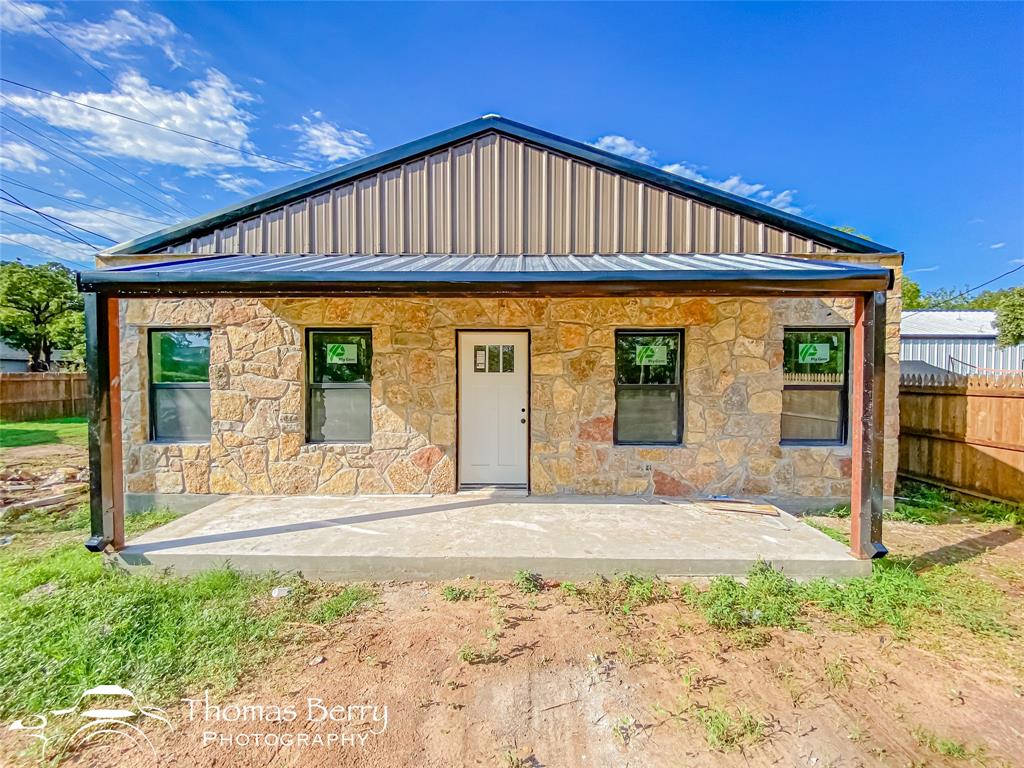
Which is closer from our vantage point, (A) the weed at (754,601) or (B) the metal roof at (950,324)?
(A) the weed at (754,601)

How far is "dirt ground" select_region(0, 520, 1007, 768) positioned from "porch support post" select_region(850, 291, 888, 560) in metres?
0.91

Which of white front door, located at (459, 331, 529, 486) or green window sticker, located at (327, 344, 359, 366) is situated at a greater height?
green window sticker, located at (327, 344, 359, 366)

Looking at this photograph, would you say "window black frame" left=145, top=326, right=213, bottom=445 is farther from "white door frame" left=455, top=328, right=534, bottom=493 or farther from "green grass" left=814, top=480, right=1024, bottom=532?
"green grass" left=814, top=480, right=1024, bottom=532

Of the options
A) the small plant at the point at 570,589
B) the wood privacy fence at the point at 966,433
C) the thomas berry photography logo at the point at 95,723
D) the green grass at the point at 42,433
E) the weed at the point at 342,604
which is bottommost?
the thomas berry photography logo at the point at 95,723

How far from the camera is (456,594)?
354 cm

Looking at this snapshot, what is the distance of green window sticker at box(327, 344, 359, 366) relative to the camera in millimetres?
5707

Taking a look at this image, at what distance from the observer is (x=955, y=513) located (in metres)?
5.50

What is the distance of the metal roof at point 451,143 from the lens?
17.8ft

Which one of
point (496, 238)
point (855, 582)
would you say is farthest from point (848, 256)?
point (496, 238)

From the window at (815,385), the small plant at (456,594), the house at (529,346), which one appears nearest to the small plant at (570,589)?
the small plant at (456,594)

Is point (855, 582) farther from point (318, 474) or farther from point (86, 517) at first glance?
point (86, 517)

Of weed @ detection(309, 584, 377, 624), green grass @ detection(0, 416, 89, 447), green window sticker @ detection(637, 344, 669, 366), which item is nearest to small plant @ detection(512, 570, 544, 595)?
weed @ detection(309, 584, 377, 624)

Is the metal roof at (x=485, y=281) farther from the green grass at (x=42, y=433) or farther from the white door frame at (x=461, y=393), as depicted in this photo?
the green grass at (x=42, y=433)

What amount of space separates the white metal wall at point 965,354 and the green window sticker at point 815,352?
1514 centimetres
